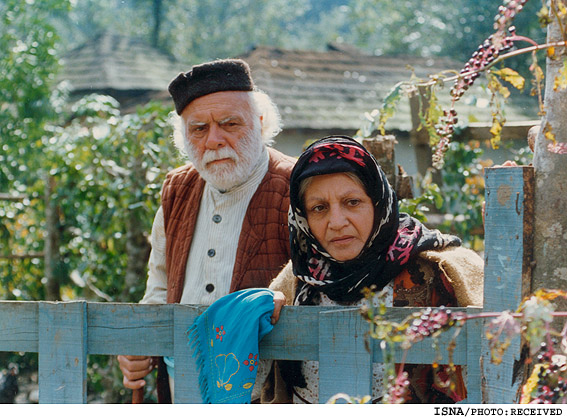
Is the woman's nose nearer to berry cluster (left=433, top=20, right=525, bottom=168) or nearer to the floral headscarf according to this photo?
the floral headscarf

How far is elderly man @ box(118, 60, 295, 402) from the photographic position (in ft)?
9.56

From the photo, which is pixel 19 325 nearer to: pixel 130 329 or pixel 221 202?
pixel 130 329

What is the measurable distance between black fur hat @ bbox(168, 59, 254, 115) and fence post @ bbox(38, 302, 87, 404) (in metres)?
1.16

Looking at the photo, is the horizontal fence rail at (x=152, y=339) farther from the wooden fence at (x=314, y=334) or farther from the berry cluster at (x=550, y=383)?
the berry cluster at (x=550, y=383)

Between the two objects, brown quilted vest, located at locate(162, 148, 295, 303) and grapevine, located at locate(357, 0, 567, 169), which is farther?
brown quilted vest, located at locate(162, 148, 295, 303)

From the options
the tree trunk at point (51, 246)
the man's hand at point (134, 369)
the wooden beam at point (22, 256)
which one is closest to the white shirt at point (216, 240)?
the man's hand at point (134, 369)

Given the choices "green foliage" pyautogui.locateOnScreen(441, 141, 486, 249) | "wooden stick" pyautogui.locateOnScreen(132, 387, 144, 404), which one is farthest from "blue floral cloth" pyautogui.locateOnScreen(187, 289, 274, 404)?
"green foliage" pyautogui.locateOnScreen(441, 141, 486, 249)

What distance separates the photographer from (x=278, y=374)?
2496 millimetres

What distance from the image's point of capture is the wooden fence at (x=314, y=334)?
174 cm

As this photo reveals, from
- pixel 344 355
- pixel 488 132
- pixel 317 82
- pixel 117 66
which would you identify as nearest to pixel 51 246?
pixel 488 132

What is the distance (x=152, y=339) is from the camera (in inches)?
83.4
